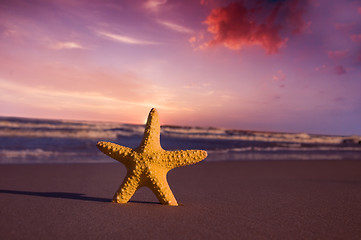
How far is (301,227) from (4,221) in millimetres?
2455

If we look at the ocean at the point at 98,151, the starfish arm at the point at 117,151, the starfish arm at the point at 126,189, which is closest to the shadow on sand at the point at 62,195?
the starfish arm at the point at 126,189

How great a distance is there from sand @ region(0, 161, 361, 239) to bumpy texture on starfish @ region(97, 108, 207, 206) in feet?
0.45

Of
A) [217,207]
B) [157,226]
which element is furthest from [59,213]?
[217,207]

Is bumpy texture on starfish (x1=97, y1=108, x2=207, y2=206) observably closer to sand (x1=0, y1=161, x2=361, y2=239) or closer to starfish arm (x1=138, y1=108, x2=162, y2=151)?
starfish arm (x1=138, y1=108, x2=162, y2=151)

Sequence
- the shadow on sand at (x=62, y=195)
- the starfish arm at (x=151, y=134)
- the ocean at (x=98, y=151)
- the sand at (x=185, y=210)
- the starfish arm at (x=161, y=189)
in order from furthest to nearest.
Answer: the ocean at (x=98, y=151)
the shadow on sand at (x=62, y=195)
the starfish arm at (x=151, y=134)
the starfish arm at (x=161, y=189)
the sand at (x=185, y=210)

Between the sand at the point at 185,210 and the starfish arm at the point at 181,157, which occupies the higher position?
the starfish arm at the point at 181,157

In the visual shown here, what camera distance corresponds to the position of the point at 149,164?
303 centimetres

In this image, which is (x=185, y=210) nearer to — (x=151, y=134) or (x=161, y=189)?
(x=161, y=189)

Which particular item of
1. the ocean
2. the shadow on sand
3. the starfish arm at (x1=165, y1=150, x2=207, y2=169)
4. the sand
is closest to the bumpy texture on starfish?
the starfish arm at (x1=165, y1=150, x2=207, y2=169)

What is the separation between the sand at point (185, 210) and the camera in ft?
7.29

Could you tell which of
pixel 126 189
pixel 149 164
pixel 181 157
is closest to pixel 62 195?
pixel 126 189

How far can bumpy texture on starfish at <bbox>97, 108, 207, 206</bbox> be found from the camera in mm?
3021

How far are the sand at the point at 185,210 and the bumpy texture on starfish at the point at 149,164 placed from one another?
14cm

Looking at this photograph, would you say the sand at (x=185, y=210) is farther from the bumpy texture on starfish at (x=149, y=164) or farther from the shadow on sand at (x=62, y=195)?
the bumpy texture on starfish at (x=149, y=164)
